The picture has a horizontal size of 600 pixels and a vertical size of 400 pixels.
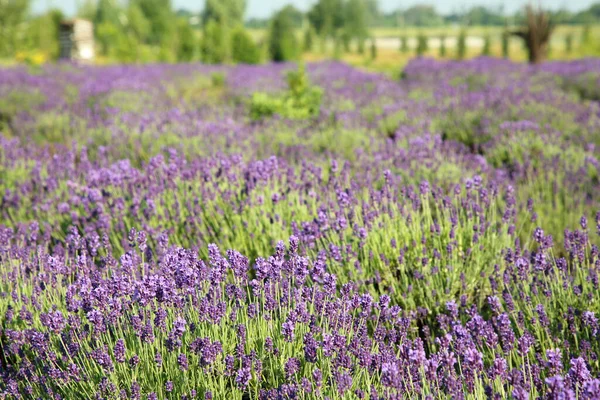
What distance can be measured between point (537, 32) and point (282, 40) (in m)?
12.4

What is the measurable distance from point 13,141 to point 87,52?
26616mm

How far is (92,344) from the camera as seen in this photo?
6.79 feet

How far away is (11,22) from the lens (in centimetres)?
3319

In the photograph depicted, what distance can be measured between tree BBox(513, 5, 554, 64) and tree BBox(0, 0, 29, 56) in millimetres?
28175

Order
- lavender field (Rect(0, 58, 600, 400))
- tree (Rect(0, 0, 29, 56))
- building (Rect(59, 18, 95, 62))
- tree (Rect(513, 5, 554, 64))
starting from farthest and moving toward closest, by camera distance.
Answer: tree (Rect(0, 0, 29, 56)) → building (Rect(59, 18, 95, 62)) → tree (Rect(513, 5, 554, 64)) → lavender field (Rect(0, 58, 600, 400))

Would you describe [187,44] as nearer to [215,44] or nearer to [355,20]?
[215,44]

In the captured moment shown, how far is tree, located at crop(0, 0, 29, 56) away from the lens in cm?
3133

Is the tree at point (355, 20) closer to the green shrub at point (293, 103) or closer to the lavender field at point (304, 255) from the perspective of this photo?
the green shrub at point (293, 103)

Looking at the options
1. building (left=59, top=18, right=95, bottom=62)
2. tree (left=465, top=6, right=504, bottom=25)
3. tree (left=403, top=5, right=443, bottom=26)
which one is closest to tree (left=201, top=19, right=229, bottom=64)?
building (left=59, top=18, right=95, bottom=62)

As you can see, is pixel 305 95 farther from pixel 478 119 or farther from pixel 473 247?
pixel 473 247

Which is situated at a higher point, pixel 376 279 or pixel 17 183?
pixel 17 183

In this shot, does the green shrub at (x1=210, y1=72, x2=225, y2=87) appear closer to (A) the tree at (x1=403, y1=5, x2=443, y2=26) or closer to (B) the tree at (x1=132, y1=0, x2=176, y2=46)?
(B) the tree at (x1=132, y1=0, x2=176, y2=46)

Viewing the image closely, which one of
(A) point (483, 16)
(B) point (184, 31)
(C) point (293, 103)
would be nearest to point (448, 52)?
(B) point (184, 31)

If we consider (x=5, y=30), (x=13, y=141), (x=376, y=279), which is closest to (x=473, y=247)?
(x=376, y=279)
